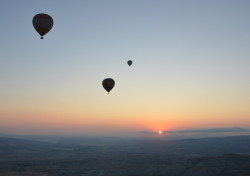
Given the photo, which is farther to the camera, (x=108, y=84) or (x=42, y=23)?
(x=108, y=84)

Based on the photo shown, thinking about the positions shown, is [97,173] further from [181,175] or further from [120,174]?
[181,175]

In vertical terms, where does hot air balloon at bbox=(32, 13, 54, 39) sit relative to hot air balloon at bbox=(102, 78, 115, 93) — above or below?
above

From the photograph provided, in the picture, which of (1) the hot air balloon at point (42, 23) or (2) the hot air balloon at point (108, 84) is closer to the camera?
(1) the hot air balloon at point (42, 23)

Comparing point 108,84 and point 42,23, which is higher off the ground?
point 42,23

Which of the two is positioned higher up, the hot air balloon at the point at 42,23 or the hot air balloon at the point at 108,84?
the hot air balloon at the point at 42,23
